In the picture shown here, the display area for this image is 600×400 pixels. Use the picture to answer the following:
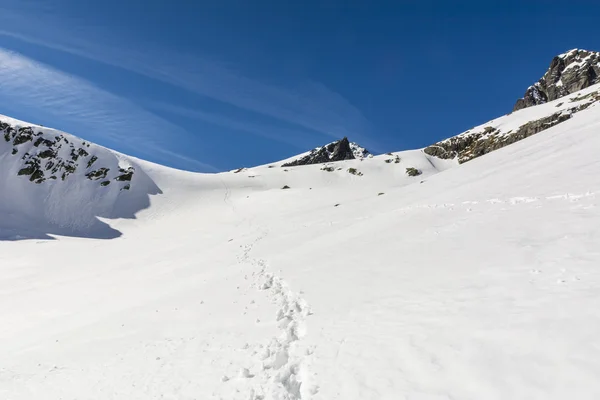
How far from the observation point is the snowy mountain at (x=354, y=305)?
702cm

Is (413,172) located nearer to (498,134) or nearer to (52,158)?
(498,134)

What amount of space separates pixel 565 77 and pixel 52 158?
561 ft

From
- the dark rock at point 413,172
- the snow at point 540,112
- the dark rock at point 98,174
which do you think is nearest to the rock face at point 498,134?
the snow at point 540,112

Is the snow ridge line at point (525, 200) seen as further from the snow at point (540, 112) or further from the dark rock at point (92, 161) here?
the snow at point (540, 112)

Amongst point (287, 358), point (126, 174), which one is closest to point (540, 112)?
point (126, 174)

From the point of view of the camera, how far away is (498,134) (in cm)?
8988

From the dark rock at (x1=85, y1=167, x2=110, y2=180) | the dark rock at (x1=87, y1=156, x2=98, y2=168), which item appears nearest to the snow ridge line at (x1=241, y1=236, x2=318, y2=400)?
the dark rock at (x1=85, y1=167, x2=110, y2=180)

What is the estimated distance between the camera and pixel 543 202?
57.6ft

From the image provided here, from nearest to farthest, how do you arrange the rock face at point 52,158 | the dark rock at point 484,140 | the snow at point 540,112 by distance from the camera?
the rock face at point 52,158 < the dark rock at point 484,140 < the snow at point 540,112

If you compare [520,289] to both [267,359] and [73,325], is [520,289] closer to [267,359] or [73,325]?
[267,359]

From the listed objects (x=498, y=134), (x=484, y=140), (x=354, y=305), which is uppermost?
(x=498, y=134)

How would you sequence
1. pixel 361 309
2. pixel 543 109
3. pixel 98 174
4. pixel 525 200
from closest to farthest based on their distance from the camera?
1. pixel 361 309
2. pixel 525 200
3. pixel 98 174
4. pixel 543 109

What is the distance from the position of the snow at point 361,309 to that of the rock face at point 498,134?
51.6m

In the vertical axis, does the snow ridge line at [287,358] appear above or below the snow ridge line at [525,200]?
below
